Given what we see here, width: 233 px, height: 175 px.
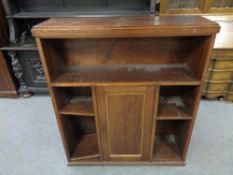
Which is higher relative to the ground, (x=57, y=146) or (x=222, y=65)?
(x=222, y=65)

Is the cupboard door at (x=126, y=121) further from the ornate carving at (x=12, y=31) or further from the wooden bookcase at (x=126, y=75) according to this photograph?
the ornate carving at (x=12, y=31)

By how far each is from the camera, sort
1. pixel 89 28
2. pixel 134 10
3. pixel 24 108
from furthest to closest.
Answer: pixel 24 108, pixel 134 10, pixel 89 28

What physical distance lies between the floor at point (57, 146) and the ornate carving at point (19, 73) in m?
0.23

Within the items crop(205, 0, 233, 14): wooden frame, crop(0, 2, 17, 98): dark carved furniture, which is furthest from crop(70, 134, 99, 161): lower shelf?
crop(205, 0, 233, 14): wooden frame

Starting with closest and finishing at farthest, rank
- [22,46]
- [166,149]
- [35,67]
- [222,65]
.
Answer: [166,149]
[222,65]
[22,46]
[35,67]

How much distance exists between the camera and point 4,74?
2.31 m

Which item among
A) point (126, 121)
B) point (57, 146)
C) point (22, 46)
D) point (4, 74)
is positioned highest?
point (22, 46)

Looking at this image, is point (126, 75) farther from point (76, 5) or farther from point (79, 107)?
point (76, 5)

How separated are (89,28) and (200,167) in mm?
1373

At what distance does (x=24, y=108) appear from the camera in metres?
2.26

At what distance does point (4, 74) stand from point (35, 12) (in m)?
0.87

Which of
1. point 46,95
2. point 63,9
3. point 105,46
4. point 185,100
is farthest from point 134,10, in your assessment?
point 46,95

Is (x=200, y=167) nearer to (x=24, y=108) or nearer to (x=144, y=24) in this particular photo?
(x=144, y=24)

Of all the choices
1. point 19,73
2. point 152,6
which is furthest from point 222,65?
point 19,73
